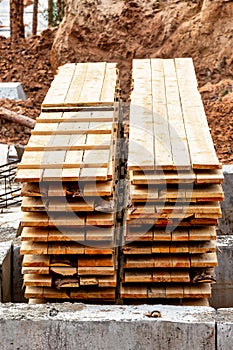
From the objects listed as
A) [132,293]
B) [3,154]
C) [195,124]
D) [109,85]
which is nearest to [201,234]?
[132,293]

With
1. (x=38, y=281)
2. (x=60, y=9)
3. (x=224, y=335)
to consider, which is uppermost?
(x=60, y=9)

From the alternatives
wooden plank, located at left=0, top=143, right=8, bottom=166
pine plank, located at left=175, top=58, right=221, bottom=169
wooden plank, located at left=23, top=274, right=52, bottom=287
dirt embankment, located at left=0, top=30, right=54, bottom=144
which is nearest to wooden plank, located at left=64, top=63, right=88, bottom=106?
pine plank, located at left=175, top=58, right=221, bottom=169

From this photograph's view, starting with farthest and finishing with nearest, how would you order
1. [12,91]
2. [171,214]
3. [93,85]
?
[12,91] < [93,85] < [171,214]

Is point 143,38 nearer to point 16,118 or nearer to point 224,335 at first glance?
point 16,118

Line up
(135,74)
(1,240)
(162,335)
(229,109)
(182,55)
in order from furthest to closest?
(182,55) < (229,109) < (135,74) < (1,240) < (162,335)

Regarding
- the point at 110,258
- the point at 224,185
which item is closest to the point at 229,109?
the point at 224,185

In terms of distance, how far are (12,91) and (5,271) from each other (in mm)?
10335

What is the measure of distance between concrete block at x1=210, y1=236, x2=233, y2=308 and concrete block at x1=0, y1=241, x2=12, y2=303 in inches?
81.3

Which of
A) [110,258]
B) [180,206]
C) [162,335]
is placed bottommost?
[162,335]

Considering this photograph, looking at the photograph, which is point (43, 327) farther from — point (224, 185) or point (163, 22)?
point (163, 22)

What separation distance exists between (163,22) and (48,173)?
11.3 m

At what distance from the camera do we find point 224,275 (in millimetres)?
7422

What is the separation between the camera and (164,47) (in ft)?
53.4

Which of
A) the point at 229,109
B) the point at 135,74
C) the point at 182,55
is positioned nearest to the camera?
the point at 135,74
